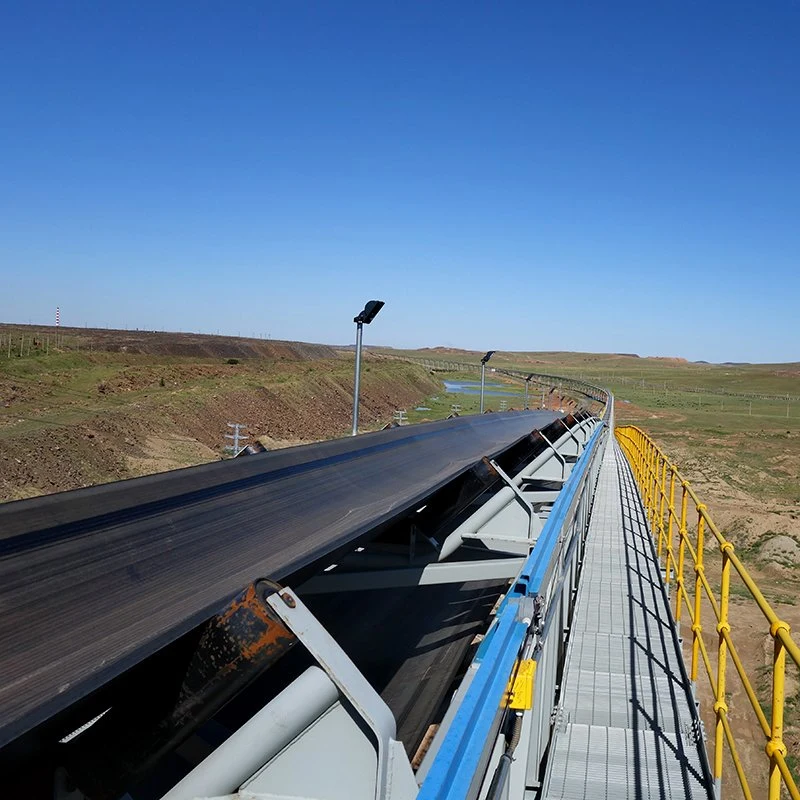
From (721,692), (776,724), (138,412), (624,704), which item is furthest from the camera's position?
(138,412)

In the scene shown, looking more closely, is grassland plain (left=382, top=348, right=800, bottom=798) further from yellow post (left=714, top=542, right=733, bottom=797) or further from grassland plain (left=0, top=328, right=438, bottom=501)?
grassland plain (left=0, top=328, right=438, bottom=501)

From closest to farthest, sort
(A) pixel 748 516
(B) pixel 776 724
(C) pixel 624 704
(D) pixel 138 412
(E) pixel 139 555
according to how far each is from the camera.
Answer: (B) pixel 776 724 → (E) pixel 139 555 → (C) pixel 624 704 → (A) pixel 748 516 → (D) pixel 138 412

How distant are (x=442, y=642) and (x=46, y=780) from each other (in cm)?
494

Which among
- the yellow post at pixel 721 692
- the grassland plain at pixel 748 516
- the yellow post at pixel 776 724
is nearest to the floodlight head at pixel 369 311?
the grassland plain at pixel 748 516

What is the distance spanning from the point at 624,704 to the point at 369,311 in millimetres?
6788

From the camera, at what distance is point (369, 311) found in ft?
32.8

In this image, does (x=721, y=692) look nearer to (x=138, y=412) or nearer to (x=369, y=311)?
(x=369, y=311)

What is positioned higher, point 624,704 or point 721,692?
point 721,692

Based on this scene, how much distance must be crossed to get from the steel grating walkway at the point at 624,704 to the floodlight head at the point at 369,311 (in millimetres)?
4725

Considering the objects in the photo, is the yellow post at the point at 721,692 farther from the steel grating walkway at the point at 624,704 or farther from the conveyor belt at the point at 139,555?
the conveyor belt at the point at 139,555

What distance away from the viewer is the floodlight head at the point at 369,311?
32.7ft

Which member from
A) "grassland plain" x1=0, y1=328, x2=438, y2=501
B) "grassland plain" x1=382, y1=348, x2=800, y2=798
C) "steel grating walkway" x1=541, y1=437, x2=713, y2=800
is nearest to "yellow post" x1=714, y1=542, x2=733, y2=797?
"steel grating walkway" x1=541, y1=437, x2=713, y2=800

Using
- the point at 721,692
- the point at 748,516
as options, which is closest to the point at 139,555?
the point at 721,692

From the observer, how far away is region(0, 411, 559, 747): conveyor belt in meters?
1.97
